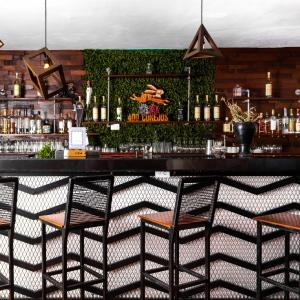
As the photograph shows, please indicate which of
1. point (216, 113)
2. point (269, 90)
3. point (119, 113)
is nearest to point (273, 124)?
point (269, 90)

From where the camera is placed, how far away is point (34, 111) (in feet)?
24.1

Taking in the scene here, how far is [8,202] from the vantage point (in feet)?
10.5

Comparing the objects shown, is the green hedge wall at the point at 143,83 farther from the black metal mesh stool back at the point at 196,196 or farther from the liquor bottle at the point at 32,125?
the black metal mesh stool back at the point at 196,196

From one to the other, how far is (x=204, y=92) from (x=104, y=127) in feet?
5.41

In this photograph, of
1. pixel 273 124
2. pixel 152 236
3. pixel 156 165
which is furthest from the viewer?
pixel 273 124

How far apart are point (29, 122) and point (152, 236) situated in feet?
13.2

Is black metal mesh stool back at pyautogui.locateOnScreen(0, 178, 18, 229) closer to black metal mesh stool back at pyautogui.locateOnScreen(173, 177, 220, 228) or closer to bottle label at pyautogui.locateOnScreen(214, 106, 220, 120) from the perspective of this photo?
black metal mesh stool back at pyautogui.locateOnScreen(173, 177, 220, 228)

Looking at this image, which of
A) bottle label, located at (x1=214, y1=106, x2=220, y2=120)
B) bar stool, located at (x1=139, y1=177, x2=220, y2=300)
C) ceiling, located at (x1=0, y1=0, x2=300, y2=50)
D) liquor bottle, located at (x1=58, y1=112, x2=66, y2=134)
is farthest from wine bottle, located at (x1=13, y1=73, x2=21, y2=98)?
→ bar stool, located at (x1=139, y1=177, x2=220, y2=300)

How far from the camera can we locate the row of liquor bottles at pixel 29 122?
7125 mm

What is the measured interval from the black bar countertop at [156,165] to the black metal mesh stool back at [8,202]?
18.7 inches

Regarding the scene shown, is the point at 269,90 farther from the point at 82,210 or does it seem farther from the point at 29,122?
the point at 82,210

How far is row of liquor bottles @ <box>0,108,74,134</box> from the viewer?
7125 mm

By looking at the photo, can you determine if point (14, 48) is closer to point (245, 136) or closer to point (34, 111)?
point (34, 111)

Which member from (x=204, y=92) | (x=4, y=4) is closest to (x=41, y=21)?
(x=4, y=4)
